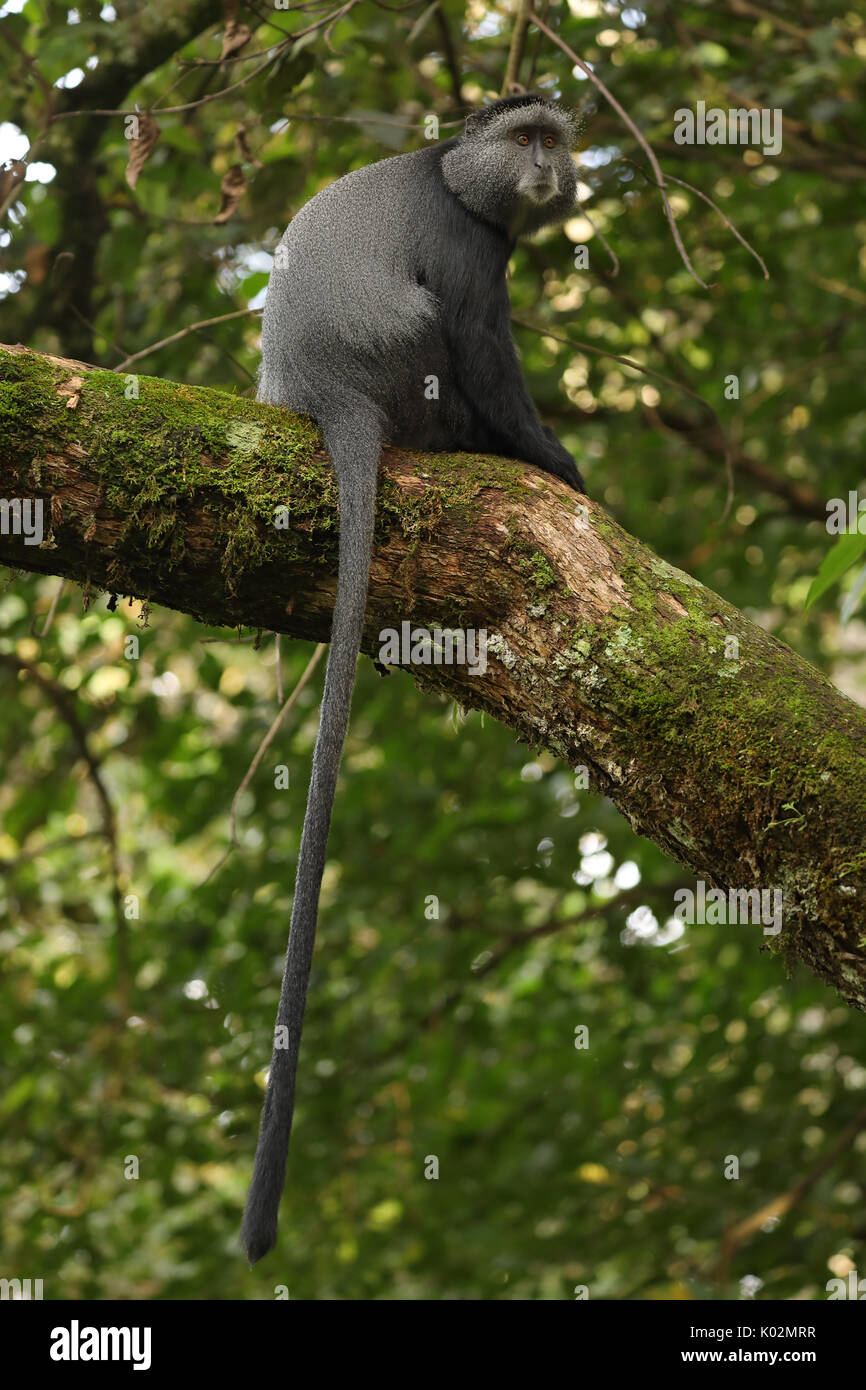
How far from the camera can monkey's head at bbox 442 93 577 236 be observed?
4.70 m

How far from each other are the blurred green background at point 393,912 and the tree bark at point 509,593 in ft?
7.32

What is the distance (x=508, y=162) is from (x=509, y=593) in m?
2.32

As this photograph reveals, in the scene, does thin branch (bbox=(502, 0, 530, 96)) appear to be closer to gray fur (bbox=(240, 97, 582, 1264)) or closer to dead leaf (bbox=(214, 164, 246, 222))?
gray fur (bbox=(240, 97, 582, 1264))

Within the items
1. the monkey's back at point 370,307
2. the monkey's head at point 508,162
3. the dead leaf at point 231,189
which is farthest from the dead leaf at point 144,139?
the monkey's head at point 508,162

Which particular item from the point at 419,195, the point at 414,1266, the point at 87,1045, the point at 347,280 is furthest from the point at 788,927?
the point at 87,1045

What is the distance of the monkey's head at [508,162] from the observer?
185 inches

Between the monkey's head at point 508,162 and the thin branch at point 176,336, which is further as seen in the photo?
the monkey's head at point 508,162

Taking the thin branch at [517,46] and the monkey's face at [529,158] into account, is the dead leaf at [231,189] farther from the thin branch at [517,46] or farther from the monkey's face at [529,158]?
the thin branch at [517,46]

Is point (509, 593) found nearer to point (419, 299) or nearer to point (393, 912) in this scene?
point (419, 299)

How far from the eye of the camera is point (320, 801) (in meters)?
3.13

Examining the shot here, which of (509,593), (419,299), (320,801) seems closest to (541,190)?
(419,299)

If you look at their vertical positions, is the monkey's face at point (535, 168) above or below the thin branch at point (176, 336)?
above

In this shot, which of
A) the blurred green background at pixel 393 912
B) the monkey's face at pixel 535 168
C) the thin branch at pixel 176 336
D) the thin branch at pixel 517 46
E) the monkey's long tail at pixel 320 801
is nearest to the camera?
the monkey's long tail at pixel 320 801

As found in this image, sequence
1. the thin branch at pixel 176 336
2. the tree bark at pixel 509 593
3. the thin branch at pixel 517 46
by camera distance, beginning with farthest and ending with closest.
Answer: the thin branch at pixel 517 46, the thin branch at pixel 176 336, the tree bark at pixel 509 593
